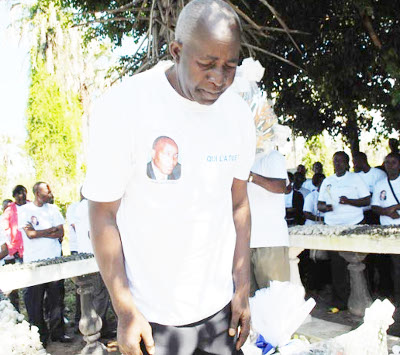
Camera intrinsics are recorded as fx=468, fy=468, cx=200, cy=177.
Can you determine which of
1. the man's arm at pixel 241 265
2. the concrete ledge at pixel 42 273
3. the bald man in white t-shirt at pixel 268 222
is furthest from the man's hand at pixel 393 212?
the man's arm at pixel 241 265

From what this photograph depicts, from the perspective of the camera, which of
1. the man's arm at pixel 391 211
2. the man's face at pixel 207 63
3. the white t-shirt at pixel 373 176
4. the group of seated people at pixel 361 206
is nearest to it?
the man's face at pixel 207 63

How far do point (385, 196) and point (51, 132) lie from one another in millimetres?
14300

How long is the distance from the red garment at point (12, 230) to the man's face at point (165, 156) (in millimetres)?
4935

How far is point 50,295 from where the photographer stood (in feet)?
16.7

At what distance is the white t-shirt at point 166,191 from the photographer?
131cm

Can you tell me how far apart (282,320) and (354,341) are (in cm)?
45

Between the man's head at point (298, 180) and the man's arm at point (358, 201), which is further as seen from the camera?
the man's head at point (298, 180)

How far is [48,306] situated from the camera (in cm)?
509

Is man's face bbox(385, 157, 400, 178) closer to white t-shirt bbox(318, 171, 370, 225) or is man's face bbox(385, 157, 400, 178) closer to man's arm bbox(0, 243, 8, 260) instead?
white t-shirt bbox(318, 171, 370, 225)

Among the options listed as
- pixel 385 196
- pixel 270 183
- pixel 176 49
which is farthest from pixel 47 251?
pixel 176 49

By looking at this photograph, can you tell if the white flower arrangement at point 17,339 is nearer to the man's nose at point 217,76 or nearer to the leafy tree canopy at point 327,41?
the man's nose at point 217,76

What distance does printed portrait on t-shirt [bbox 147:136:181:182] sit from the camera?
1329mm

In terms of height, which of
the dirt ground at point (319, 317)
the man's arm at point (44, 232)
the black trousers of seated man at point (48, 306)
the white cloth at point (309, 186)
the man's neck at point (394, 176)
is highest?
the man's neck at point (394, 176)

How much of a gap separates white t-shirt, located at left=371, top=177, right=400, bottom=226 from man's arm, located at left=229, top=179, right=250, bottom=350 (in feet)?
11.4
